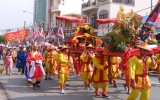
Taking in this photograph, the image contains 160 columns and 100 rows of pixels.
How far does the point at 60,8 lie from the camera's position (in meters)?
41.2

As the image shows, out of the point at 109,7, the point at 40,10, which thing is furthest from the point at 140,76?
the point at 40,10

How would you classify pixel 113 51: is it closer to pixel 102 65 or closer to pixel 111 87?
pixel 102 65

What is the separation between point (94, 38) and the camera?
10.8m

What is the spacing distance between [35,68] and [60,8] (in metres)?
32.6

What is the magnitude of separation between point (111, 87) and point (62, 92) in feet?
7.70

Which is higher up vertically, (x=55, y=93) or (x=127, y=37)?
(x=127, y=37)

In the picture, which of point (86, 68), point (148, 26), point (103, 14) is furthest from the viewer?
point (103, 14)

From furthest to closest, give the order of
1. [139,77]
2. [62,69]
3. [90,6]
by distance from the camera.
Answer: [90,6], [62,69], [139,77]

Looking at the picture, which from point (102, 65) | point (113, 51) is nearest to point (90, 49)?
point (102, 65)

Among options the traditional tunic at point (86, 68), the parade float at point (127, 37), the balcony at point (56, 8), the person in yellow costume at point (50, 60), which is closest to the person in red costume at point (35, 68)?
the traditional tunic at point (86, 68)

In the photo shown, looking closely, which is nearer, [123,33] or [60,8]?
[123,33]

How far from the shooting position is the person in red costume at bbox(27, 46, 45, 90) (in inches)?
372

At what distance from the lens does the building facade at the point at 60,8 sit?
4150 centimetres

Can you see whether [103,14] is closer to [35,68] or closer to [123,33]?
[35,68]
